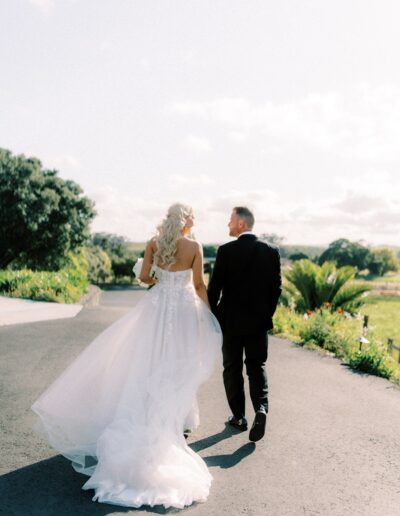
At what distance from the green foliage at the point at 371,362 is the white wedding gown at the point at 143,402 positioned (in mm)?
3878

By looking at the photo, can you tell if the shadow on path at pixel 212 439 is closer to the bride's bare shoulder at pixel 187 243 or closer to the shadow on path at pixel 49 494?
the shadow on path at pixel 49 494

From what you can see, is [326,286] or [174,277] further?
[326,286]

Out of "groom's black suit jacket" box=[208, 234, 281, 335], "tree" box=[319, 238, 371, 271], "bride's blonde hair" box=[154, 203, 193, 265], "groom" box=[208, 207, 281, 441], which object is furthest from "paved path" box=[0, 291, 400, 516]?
"tree" box=[319, 238, 371, 271]

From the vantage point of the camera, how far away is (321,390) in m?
6.43

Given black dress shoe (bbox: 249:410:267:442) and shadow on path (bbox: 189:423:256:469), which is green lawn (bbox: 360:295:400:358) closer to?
shadow on path (bbox: 189:423:256:469)

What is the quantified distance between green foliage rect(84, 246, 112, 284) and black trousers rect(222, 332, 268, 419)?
48420 mm

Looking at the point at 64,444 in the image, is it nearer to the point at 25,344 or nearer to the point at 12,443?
the point at 12,443

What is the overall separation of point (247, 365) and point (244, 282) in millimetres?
872

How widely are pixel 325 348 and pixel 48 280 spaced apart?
10497 millimetres

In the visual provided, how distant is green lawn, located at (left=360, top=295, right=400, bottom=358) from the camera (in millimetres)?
25656

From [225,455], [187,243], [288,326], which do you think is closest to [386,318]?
[288,326]

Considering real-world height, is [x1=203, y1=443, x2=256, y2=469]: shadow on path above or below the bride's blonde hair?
below

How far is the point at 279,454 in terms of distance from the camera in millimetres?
4355

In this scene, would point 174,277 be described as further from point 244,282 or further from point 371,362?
point 371,362
